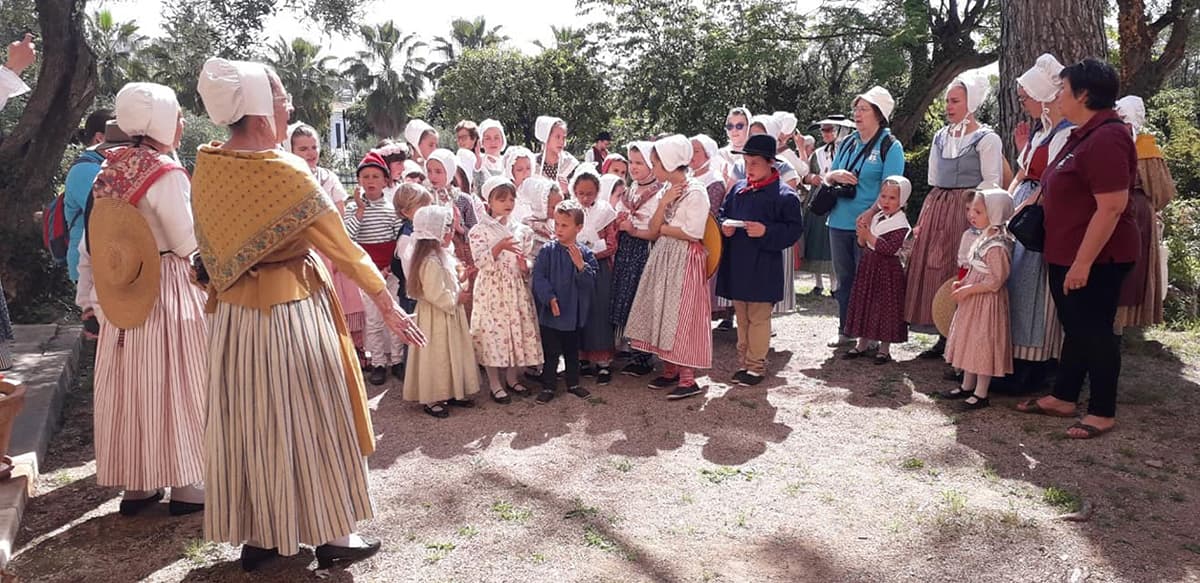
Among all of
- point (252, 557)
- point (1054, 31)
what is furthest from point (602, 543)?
point (1054, 31)

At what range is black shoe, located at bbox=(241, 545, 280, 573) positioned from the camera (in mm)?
3139

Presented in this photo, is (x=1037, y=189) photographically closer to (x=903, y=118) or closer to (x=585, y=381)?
(x=585, y=381)

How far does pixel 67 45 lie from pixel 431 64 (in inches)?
1515

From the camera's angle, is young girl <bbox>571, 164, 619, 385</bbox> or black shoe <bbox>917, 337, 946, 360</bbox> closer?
young girl <bbox>571, 164, 619, 385</bbox>

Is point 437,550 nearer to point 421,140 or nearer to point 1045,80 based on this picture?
point 1045,80

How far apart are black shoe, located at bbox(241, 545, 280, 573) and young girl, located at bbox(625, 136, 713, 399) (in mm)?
2817

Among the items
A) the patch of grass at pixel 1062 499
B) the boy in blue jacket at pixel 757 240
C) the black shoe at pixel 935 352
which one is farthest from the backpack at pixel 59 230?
the black shoe at pixel 935 352

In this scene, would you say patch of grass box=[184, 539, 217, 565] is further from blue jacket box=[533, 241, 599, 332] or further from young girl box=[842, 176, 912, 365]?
young girl box=[842, 176, 912, 365]

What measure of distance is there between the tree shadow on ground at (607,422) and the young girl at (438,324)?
15 centimetres

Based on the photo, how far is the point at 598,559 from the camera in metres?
3.30

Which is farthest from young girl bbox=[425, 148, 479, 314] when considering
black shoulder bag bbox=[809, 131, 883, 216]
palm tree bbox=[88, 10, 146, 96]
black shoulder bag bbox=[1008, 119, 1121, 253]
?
palm tree bbox=[88, 10, 146, 96]

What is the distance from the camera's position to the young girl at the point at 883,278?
573cm

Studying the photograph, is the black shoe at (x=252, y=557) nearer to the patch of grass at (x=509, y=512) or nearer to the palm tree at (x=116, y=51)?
the patch of grass at (x=509, y=512)

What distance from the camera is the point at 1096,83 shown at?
414 centimetres
